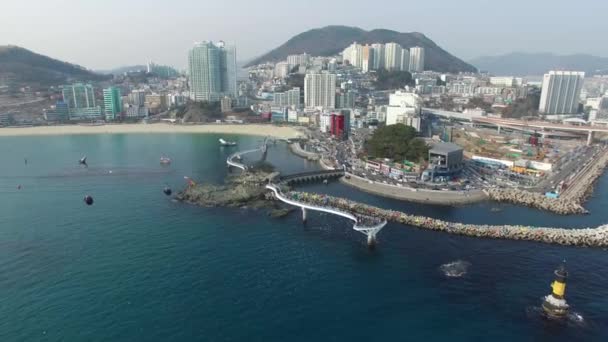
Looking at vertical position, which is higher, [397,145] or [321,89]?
[321,89]

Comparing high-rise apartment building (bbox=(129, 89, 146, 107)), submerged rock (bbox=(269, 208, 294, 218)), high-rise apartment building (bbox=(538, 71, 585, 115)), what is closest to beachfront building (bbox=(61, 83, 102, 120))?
high-rise apartment building (bbox=(129, 89, 146, 107))

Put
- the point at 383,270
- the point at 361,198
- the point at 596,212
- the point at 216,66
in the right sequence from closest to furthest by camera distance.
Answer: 1. the point at 383,270
2. the point at 596,212
3. the point at 361,198
4. the point at 216,66

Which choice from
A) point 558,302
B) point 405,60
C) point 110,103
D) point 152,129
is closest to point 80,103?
point 110,103

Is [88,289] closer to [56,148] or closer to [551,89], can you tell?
[56,148]

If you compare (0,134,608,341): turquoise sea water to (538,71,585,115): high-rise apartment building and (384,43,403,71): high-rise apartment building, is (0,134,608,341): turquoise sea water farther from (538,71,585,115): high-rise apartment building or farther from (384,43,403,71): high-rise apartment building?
(384,43,403,71): high-rise apartment building

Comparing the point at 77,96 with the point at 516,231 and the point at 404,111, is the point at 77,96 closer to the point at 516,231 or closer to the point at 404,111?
the point at 404,111

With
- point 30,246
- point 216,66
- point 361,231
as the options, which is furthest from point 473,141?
point 216,66
